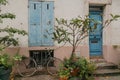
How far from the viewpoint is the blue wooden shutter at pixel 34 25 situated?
10.7 meters

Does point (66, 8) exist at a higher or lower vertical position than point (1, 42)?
higher

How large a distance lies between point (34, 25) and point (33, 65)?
5.53 ft

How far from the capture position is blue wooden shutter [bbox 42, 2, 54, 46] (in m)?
10.8

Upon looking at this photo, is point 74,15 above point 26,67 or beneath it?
above

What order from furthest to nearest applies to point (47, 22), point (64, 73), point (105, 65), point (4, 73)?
1. point (105, 65)
2. point (47, 22)
3. point (64, 73)
4. point (4, 73)

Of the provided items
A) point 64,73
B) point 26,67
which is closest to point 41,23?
point 26,67

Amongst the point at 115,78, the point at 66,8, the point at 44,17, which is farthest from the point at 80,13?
the point at 115,78

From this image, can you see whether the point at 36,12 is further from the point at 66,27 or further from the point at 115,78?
the point at 115,78

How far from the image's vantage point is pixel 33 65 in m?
10.7

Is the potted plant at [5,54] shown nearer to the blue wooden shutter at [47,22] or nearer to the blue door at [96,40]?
the blue wooden shutter at [47,22]

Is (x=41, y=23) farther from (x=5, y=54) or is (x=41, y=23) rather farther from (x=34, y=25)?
(x=5, y=54)

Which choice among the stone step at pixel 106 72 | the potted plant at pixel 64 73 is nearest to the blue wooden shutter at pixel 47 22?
the potted plant at pixel 64 73

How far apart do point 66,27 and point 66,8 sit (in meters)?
0.83

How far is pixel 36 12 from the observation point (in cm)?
1074
